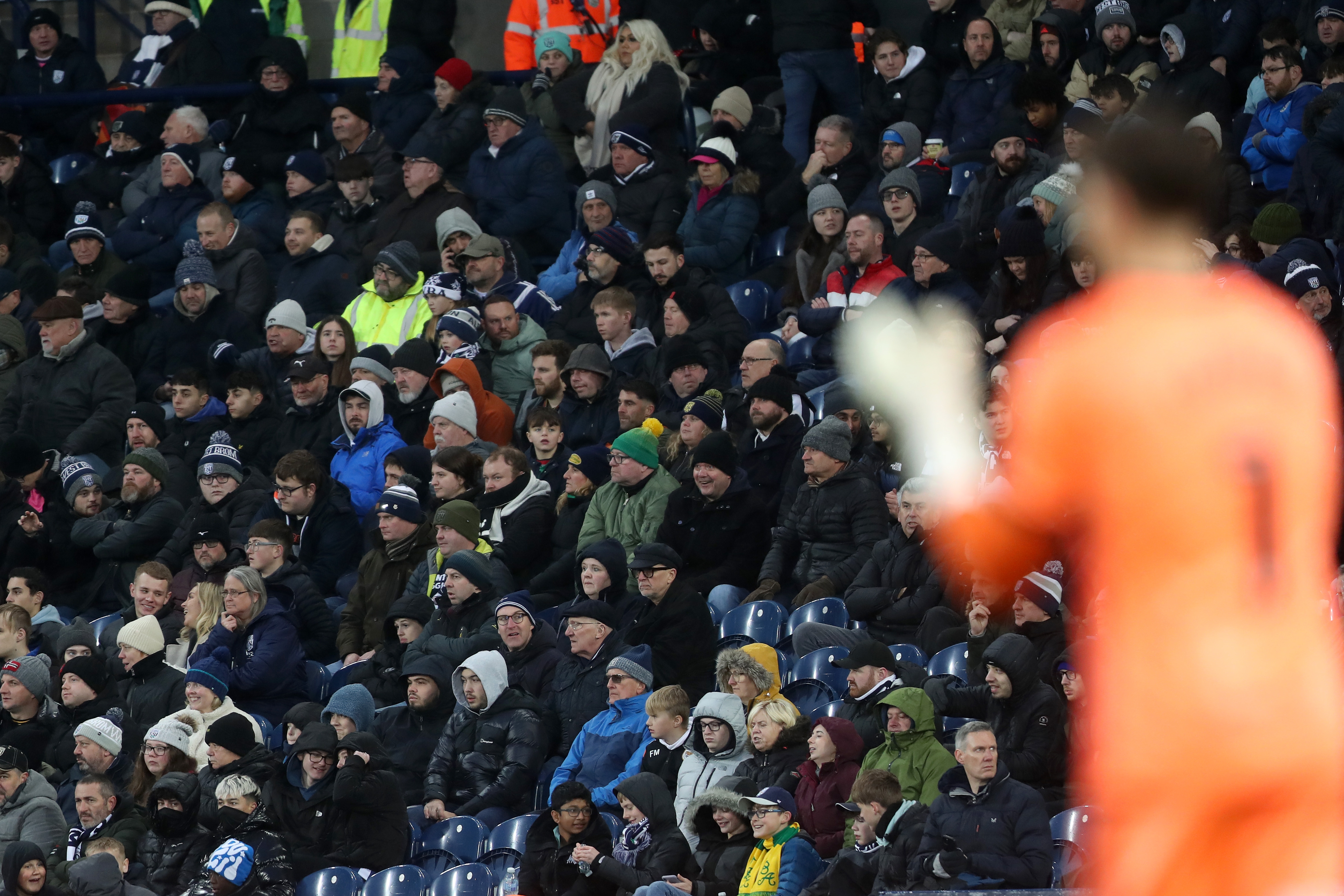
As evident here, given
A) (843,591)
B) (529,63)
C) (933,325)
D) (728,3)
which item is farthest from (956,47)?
(933,325)

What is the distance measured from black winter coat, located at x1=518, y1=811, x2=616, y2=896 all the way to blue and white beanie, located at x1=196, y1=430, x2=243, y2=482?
179 inches

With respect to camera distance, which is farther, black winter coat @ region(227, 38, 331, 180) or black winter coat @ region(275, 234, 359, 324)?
black winter coat @ region(227, 38, 331, 180)

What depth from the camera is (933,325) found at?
404 centimetres

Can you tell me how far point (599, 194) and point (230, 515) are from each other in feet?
11.7

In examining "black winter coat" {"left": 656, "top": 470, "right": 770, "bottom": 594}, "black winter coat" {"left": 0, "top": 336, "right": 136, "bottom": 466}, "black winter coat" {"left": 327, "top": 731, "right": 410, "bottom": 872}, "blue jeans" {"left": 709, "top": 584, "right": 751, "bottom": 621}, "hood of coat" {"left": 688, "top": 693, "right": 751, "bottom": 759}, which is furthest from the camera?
"black winter coat" {"left": 0, "top": 336, "right": 136, "bottom": 466}

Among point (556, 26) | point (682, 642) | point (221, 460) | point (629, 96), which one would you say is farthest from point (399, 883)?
point (556, 26)

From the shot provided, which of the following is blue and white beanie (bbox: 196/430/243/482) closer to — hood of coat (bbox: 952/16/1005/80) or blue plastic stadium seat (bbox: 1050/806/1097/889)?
hood of coat (bbox: 952/16/1005/80)

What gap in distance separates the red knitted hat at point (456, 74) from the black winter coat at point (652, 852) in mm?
8227

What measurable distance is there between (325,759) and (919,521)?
129 inches

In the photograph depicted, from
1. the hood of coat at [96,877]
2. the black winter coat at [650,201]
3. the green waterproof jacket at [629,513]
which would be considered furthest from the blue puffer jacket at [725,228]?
the hood of coat at [96,877]

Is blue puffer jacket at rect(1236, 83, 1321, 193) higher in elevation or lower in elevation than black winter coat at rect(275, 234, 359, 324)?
higher

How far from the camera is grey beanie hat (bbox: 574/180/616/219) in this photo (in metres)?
13.4

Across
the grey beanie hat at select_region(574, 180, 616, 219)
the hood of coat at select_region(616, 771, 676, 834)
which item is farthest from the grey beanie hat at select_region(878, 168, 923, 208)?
the hood of coat at select_region(616, 771, 676, 834)

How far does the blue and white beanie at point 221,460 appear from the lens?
12.1 m
